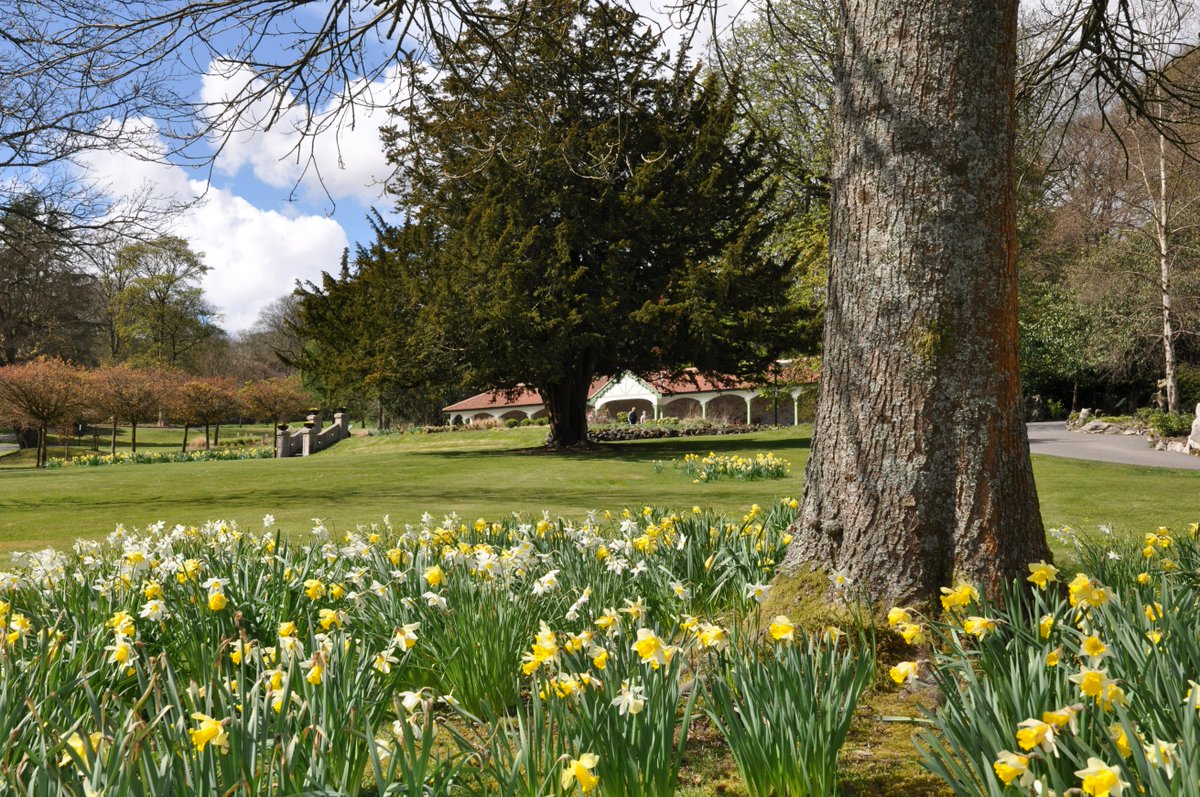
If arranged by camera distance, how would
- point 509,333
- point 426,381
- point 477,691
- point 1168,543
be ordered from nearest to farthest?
point 477,691 < point 1168,543 < point 509,333 < point 426,381

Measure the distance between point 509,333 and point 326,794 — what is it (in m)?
18.3

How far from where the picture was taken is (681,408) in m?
41.9

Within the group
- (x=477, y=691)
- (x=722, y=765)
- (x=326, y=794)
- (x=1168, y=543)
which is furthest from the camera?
(x=1168, y=543)

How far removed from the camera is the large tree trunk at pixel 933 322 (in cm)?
323

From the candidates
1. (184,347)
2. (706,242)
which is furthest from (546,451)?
(184,347)

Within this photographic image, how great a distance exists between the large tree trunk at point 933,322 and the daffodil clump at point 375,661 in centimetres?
67

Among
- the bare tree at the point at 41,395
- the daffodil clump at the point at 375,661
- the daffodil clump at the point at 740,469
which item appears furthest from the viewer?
the bare tree at the point at 41,395

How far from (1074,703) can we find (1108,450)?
794 inches

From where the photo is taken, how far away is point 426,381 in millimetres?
21109

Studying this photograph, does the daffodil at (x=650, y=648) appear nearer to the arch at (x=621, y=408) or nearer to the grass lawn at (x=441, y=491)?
the grass lawn at (x=441, y=491)

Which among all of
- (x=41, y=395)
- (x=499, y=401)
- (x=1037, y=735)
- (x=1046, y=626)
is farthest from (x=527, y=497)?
(x=499, y=401)

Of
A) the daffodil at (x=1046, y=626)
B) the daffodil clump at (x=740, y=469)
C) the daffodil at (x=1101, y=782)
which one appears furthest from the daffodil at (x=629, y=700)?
the daffodil clump at (x=740, y=469)

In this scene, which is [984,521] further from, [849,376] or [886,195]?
[886,195]

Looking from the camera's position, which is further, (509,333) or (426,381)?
(426,381)
